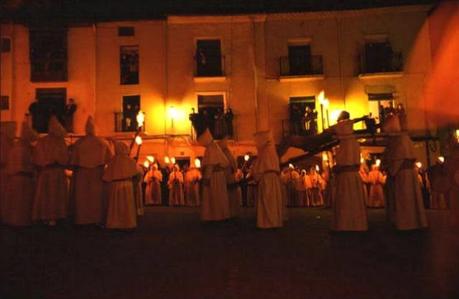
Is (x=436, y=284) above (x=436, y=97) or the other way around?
the other way around

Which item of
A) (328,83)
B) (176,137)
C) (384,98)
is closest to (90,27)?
(176,137)

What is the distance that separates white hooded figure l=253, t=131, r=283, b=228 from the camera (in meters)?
12.0

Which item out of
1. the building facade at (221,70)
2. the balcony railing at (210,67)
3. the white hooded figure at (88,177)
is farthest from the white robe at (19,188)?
the balcony railing at (210,67)

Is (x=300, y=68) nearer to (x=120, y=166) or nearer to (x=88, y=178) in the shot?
(x=88, y=178)

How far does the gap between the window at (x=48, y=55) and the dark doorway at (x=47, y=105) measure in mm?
647

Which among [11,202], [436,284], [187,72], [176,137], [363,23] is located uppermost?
[363,23]

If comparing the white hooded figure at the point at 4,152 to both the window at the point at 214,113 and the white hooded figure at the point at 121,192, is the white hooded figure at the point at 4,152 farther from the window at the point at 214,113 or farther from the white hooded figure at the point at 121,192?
the window at the point at 214,113

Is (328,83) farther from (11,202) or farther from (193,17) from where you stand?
(11,202)

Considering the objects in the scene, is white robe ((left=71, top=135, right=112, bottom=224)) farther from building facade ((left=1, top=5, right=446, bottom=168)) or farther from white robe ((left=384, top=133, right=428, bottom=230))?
building facade ((left=1, top=5, right=446, bottom=168))

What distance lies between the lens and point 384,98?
27.8 metres

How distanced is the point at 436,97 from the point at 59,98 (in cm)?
2011

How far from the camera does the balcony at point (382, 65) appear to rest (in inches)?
1080

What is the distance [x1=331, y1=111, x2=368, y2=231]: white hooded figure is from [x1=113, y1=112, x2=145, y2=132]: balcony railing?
59.2ft

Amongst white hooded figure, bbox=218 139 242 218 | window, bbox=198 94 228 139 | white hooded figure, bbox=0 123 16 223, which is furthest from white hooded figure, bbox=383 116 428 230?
window, bbox=198 94 228 139
